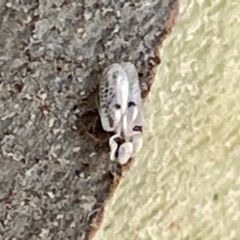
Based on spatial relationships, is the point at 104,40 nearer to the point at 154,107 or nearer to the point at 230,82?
the point at 154,107

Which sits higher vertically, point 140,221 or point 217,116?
point 217,116

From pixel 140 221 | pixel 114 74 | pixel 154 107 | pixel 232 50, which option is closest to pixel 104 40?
pixel 114 74

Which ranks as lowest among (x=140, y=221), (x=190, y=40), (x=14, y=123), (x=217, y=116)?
(x=140, y=221)

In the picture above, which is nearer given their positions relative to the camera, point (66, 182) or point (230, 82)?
point (66, 182)
